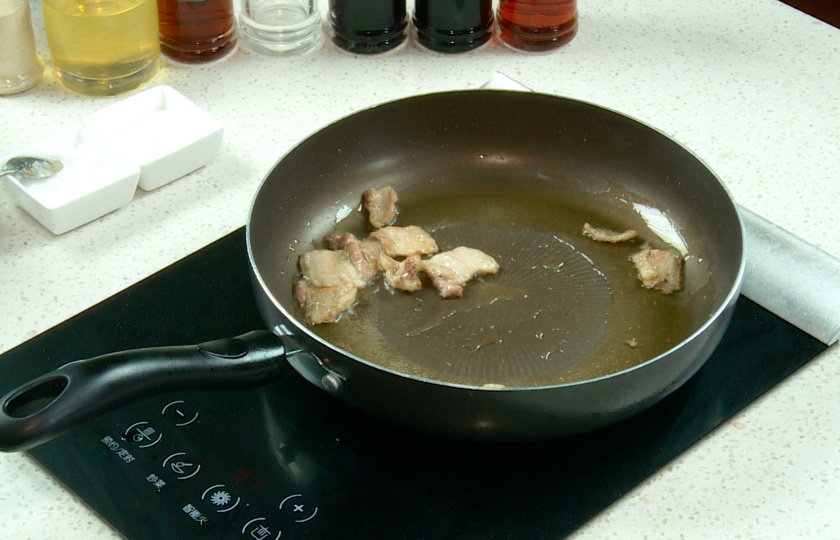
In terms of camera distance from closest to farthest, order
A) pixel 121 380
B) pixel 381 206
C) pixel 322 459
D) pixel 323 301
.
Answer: pixel 121 380, pixel 322 459, pixel 323 301, pixel 381 206

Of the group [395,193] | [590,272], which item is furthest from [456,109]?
[590,272]

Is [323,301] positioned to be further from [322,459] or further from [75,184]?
[75,184]

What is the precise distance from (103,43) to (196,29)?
13 cm

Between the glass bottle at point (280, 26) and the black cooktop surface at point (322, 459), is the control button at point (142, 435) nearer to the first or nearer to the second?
the black cooktop surface at point (322, 459)

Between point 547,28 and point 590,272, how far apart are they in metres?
0.43

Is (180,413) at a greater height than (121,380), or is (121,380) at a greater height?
(121,380)

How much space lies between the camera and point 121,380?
624 millimetres

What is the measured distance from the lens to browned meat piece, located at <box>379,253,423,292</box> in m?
0.87

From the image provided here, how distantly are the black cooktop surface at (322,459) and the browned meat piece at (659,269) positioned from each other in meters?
0.07

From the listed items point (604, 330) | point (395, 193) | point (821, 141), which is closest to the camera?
point (604, 330)

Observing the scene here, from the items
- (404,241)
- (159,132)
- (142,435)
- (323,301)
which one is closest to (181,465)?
(142,435)

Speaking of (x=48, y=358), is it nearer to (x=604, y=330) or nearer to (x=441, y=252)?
(x=441, y=252)

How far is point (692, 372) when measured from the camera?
29.0 inches

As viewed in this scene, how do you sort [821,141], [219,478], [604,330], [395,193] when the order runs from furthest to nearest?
[821,141], [395,193], [604,330], [219,478]
